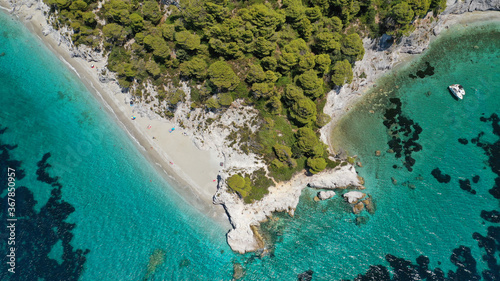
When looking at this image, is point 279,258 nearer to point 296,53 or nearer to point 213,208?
point 213,208

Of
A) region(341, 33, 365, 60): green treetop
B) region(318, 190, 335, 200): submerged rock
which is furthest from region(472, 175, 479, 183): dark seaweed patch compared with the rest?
region(341, 33, 365, 60): green treetop

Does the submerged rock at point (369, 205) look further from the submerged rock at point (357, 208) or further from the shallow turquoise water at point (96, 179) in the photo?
the shallow turquoise water at point (96, 179)

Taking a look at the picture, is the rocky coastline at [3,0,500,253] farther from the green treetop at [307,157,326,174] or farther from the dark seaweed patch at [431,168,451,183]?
the dark seaweed patch at [431,168,451,183]

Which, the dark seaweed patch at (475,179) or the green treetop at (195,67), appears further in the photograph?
the dark seaweed patch at (475,179)

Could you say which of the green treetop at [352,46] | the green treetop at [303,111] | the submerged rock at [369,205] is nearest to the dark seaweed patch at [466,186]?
the submerged rock at [369,205]

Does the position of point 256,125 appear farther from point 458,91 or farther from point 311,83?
point 458,91

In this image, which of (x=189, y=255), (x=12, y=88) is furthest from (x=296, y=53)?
(x=12, y=88)

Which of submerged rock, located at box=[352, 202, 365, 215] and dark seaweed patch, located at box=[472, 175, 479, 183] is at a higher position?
dark seaweed patch, located at box=[472, 175, 479, 183]
